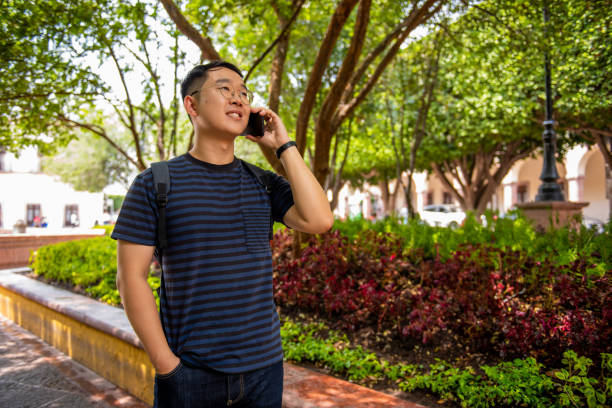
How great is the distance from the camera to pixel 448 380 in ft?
10.8

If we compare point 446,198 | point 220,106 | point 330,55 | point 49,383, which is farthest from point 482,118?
point 446,198

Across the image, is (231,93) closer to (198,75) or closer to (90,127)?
(198,75)

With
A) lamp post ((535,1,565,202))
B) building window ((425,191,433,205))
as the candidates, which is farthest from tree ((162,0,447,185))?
building window ((425,191,433,205))

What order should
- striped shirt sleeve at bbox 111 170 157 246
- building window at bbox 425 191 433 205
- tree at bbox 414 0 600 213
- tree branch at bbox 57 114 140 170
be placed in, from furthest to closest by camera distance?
building window at bbox 425 191 433 205 → tree at bbox 414 0 600 213 → tree branch at bbox 57 114 140 170 → striped shirt sleeve at bbox 111 170 157 246

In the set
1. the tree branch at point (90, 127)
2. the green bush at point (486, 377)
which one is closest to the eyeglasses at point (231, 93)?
the green bush at point (486, 377)

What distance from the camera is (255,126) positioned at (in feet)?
6.03

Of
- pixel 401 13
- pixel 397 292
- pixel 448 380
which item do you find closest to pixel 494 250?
pixel 397 292

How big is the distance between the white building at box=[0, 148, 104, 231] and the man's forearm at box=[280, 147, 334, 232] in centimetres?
3661

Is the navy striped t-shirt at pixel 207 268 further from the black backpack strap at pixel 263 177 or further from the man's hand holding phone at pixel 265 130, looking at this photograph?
the man's hand holding phone at pixel 265 130

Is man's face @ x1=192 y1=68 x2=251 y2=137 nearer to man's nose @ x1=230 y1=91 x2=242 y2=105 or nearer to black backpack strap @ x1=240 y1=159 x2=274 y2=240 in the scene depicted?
man's nose @ x1=230 y1=91 x2=242 y2=105

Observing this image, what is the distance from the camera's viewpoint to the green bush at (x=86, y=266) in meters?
6.95

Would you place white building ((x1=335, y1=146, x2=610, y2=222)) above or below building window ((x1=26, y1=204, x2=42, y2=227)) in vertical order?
above

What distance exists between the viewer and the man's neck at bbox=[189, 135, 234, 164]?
1730 mm

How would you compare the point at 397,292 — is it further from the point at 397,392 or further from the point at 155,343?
the point at 155,343
